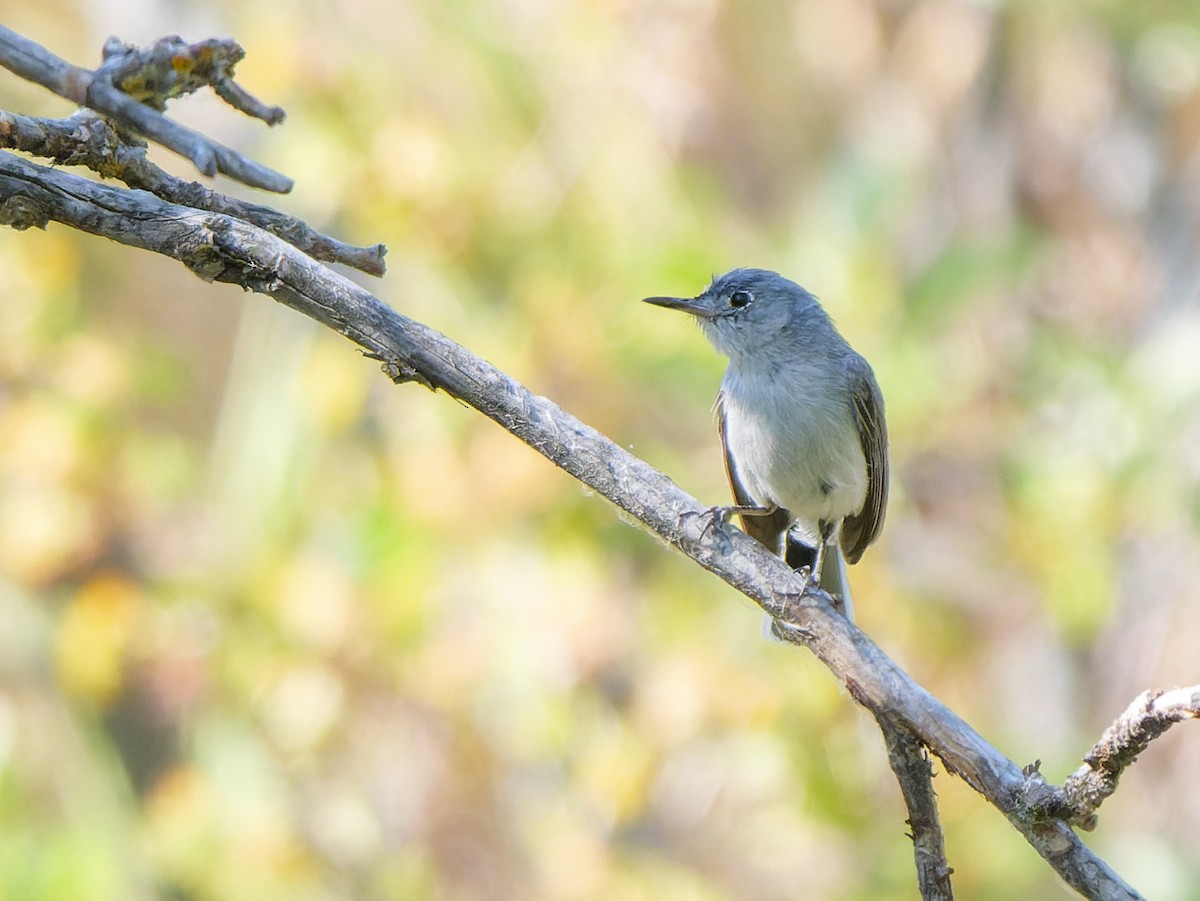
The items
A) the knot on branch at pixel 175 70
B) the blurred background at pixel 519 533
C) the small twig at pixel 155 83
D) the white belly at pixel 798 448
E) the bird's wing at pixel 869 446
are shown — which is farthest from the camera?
the blurred background at pixel 519 533

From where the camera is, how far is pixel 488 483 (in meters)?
4.83

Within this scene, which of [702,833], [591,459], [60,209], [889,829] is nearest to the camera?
[60,209]

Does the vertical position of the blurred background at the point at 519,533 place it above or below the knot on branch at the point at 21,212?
above

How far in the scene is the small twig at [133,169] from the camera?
1759 millimetres

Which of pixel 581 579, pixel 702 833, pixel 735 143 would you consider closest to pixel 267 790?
pixel 581 579

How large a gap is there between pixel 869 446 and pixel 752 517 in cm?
41

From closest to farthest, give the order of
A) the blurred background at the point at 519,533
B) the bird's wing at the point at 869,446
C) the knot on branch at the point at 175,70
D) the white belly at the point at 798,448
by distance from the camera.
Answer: the knot on branch at the point at 175,70 → the white belly at the point at 798,448 → the bird's wing at the point at 869,446 → the blurred background at the point at 519,533

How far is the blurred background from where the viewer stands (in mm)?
4598

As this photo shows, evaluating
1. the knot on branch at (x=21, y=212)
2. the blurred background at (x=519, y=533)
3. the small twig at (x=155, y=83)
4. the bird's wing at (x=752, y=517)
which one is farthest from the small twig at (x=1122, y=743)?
the blurred background at (x=519, y=533)

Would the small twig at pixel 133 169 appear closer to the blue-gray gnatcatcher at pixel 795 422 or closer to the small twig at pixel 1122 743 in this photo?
the small twig at pixel 1122 743

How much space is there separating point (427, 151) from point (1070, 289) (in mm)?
3497

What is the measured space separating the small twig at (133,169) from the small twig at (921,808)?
40.7 inches

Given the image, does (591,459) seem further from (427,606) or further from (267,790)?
(267,790)

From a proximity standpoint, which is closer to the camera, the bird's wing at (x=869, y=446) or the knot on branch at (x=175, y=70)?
the knot on branch at (x=175, y=70)
